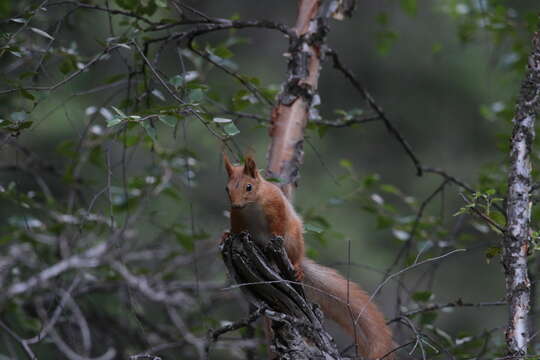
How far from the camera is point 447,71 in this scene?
732cm

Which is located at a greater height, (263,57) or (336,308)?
(263,57)

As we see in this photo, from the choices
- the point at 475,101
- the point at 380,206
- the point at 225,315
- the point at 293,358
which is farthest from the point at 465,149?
the point at 293,358

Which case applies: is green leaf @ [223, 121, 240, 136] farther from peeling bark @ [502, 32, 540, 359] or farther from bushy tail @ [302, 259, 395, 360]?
peeling bark @ [502, 32, 540, 359]

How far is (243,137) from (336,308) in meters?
4.64

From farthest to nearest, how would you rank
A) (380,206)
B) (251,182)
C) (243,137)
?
(243,137)
(380,206)
(251,182)

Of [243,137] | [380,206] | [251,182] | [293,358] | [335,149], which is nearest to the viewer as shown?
[293,358]

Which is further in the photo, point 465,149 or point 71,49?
point 465,149

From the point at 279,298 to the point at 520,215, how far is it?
2.21ft

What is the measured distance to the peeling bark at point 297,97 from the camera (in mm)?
2412

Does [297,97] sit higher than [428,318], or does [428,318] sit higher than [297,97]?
[297,97]

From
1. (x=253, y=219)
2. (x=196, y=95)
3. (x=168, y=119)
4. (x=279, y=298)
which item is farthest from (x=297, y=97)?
(x=279, y=298)

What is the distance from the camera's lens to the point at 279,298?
174 cm

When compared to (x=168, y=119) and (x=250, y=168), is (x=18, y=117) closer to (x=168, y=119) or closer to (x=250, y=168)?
(x=168, y=119)

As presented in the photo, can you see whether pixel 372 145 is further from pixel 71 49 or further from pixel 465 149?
pixel 71 49
